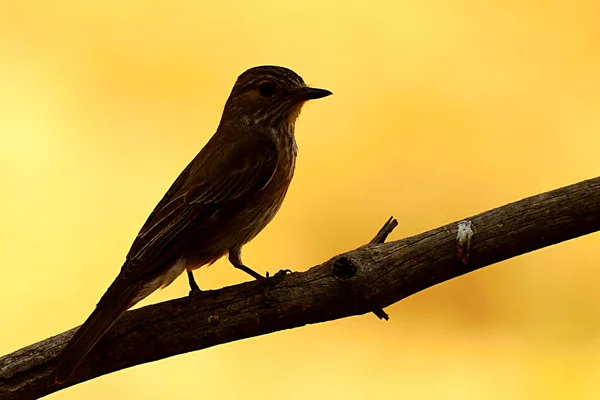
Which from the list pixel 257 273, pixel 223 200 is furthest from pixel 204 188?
pixel 257 273

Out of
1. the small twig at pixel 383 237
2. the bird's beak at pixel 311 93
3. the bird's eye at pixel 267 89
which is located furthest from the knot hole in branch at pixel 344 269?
the bird's eye at pixel 267 89

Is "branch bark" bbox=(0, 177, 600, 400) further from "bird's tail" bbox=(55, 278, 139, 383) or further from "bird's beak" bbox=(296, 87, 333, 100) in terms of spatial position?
"bird's beak" bbox=(296, 87, 333, 100)

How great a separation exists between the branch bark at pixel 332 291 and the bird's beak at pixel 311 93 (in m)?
0.85

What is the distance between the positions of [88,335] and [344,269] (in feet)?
2.81

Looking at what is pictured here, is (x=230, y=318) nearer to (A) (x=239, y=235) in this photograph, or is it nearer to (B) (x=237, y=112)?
(A) (x=239, y=235)

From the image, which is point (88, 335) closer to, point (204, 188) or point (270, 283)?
point (270, 283)

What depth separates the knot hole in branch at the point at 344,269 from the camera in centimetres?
264

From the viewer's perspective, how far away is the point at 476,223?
2.54 metres

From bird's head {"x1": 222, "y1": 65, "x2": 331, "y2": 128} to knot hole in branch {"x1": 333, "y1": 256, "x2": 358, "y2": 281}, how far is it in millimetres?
1076

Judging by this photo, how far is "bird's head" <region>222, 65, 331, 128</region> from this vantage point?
3576 mm

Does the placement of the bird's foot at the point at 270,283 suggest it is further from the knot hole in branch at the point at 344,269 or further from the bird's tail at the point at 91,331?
the bird's tail at the point at 91,331

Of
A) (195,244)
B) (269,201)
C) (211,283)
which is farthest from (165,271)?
(211,283)

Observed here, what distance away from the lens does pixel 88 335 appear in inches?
107

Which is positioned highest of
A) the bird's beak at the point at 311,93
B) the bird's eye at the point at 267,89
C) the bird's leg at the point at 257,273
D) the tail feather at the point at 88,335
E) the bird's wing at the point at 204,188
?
the bird's eye at the point at 267,89
